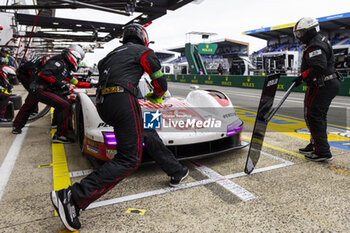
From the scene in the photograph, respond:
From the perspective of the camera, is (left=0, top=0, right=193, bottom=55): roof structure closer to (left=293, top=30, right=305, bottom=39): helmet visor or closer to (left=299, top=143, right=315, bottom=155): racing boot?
(left=293, top=30, right=305, bottom=39): helmet visor

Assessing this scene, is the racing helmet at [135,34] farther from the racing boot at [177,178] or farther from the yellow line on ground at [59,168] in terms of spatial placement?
the yellow line on ground at [59,168]

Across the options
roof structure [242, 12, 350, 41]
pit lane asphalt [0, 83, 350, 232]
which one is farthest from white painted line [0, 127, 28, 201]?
roof structure [242, 12, 350, 41]

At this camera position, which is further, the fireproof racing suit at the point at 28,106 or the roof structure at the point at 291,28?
the roof structure at the point at 291,28

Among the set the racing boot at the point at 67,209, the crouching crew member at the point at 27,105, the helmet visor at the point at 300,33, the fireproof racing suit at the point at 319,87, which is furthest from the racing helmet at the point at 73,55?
the fireproof racing suit at the point at 319,87

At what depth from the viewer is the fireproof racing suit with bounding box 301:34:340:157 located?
3266mm

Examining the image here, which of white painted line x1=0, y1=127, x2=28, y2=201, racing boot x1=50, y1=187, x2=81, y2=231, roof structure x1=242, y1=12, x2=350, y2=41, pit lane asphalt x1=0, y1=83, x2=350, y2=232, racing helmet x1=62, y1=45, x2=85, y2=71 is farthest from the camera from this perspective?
roof structure x1=242, y1=12, x2=350, y2=41

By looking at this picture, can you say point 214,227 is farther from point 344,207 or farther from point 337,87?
point 337,87

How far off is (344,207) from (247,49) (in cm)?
5728

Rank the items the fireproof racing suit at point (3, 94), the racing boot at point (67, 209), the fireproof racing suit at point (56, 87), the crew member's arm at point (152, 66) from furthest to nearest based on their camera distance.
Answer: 1. the fireproof racing suit at point (3, 94)
2. the fireproof racing suit at point (56, 87)
3. the crew member's arm at point (152, 66)
4. the racing boot at point (67, 209)

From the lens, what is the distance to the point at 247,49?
184 ft

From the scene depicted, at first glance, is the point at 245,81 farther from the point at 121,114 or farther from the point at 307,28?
the point at 121,114

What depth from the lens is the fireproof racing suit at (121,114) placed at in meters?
2.03

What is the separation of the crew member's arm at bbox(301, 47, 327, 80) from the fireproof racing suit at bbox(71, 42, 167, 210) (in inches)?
79.1

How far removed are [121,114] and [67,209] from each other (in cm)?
79
